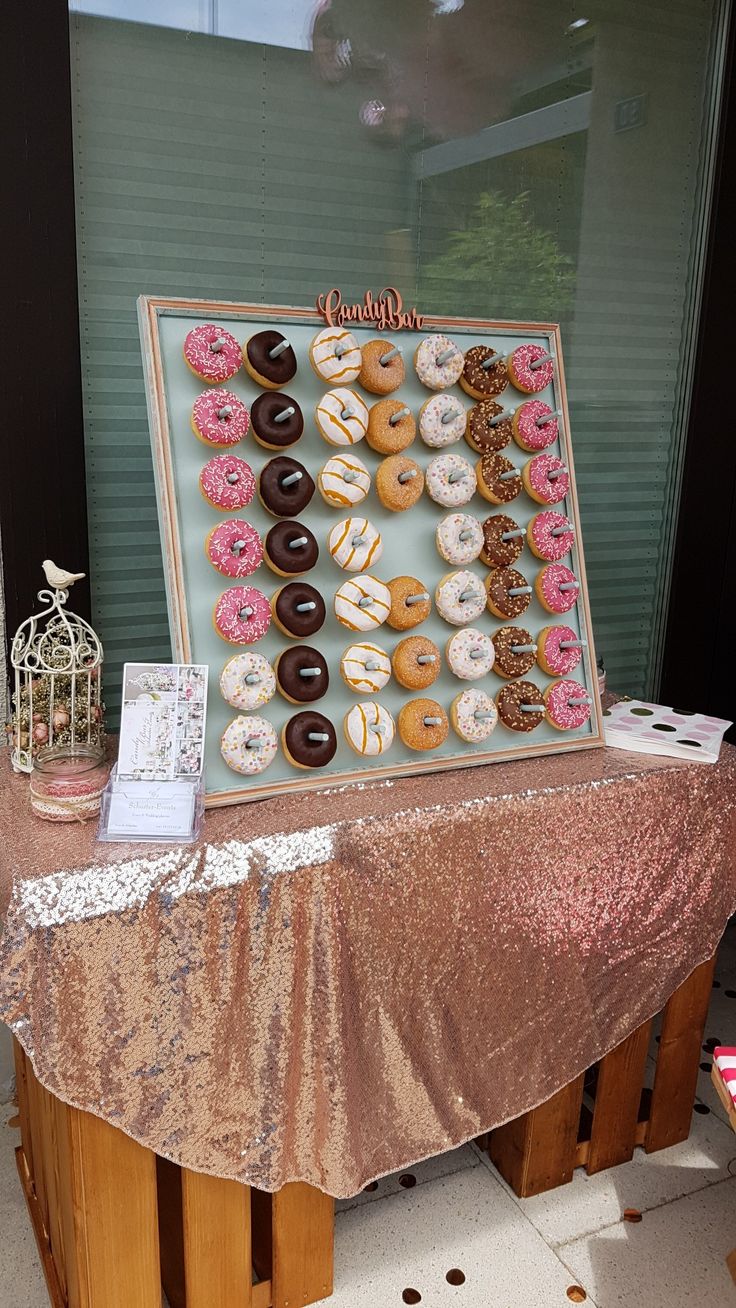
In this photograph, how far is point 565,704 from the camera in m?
1.83

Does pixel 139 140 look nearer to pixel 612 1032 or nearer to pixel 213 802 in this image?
pixel 213 802

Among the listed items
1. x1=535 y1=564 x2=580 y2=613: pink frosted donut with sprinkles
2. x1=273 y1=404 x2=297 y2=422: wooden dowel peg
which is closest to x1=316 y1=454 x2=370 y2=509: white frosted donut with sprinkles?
x1=273 y1=404 x2=297 y2=422: wooden dowel peg

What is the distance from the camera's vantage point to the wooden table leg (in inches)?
74.4

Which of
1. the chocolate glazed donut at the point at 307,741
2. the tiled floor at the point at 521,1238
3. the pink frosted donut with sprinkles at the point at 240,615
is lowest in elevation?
the tiled floor at the point at 521,1238

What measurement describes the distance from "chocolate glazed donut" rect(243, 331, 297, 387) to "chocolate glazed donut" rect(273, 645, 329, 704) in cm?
43

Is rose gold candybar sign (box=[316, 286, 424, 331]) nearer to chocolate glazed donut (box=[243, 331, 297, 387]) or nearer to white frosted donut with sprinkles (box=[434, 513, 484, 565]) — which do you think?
chocolate glazed donut (box=[243, 331, 297, 387])

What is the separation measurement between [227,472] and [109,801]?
53 cm

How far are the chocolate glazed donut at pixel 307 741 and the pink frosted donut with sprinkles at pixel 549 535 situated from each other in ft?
1.80

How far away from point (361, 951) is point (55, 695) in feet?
2.09

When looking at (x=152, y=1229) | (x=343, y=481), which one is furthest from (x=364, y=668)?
(x=152, y=1229)

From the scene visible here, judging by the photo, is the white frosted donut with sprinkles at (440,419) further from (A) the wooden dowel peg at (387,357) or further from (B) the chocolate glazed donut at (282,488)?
(B) the chocolate glazed donut at (282,488)

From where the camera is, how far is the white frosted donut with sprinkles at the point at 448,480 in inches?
66.4

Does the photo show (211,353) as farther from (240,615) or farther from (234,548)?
(240,615)

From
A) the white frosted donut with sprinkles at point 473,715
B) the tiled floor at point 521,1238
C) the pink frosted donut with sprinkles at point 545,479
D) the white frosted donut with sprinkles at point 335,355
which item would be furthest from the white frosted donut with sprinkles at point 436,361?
the tiled floor at point 521,1238
